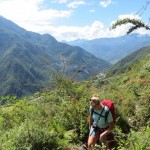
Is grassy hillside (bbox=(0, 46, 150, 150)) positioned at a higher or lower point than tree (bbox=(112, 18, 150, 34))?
lower

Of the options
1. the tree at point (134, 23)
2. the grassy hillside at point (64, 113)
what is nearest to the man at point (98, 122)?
the grassy hillside at point (64, 113)

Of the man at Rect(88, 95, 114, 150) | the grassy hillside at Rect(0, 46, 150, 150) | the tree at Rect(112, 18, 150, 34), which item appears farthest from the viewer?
the grassy hillside at Rect(0, 46, 150, 150)

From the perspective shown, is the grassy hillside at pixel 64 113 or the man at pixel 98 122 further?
the grassy hillside at pixel 64 113

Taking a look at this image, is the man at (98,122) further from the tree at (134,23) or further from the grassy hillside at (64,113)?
the tree at (134,23)

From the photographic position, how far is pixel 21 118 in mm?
11461

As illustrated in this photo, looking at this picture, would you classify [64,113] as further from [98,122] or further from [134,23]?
[134,23]

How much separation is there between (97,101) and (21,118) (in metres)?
3.65

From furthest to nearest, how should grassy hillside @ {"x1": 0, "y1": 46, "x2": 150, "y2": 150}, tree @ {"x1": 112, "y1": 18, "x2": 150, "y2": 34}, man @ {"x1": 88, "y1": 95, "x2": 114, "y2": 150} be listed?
grassy hillside @ {"x1": 0, "y1": 46, "x2": 150, "y2": 150} → man @ {"x1": 88, "y1": 95, "x2": 114, "y2": 150} → tree @ {"x1": 112, "y1": 18, "x2": 150, "y2": 34}

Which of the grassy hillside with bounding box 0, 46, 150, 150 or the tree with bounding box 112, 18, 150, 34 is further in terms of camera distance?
the grassy hillside with bounding box 0, 46, 150, 150

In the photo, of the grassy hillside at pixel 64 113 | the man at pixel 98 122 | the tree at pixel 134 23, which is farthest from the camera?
the grassy hillside at pixel 64 113

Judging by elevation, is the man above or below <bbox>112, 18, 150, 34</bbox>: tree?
below

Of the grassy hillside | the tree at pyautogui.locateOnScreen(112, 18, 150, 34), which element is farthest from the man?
the tree at pyautogui.locateOnScreen(112, 18, 150, 34)

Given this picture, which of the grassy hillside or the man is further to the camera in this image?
the grassy hillside

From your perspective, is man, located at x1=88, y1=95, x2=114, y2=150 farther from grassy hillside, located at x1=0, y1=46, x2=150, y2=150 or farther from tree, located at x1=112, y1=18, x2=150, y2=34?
tree, located at x1=112, y1=18, x2=150, y2=34
